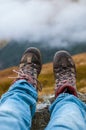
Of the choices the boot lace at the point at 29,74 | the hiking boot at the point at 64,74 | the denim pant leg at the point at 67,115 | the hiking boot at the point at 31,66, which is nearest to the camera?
the denim pant leg at the point at 67,115

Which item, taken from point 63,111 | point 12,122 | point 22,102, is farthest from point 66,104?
point 12,122

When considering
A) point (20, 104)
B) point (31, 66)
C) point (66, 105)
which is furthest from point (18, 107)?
point (31, 66)

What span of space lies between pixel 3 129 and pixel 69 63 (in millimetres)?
5408

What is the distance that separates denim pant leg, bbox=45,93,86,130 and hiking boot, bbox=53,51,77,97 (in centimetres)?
82

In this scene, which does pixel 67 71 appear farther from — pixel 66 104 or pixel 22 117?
pixel 22 117

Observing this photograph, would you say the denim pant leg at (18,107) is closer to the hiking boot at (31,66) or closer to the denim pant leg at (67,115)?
the denim pant leg at (67,115)

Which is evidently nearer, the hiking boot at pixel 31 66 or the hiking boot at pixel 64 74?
the hiking boot at pixel 64 74

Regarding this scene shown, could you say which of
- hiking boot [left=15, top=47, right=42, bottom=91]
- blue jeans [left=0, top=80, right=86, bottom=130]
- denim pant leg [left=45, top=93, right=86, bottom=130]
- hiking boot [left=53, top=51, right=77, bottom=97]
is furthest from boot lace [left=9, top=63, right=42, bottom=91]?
denim pant leg [left=45, top=93, right=86, bottom=130]

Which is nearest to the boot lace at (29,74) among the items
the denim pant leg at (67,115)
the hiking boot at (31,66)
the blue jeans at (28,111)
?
the hiking boot at (31,66)

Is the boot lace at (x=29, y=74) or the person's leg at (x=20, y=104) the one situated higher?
the boot lace at (x=29, y=74)

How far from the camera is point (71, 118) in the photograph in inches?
247

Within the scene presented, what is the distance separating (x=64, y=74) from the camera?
10086 mm

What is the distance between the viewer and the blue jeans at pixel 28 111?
19.5ft

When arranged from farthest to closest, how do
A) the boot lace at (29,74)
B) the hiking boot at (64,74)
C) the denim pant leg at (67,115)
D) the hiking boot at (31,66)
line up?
1. the hiking boot at (31,66)
2. the boot lace at (29,74)
3. the hiking boot at (64,74)
4. the denim pant leg at (67,115)
